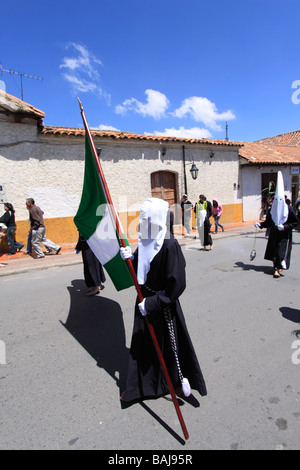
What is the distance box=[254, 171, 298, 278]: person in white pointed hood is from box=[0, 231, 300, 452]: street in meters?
0.63

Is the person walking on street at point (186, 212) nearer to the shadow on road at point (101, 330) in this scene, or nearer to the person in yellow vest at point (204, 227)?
the person in yellow vest at point (204, 227)

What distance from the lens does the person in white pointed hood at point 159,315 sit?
1951 millimetres

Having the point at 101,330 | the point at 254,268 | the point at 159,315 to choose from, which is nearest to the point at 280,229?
the point at 254,268

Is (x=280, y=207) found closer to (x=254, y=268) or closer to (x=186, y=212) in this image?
(x=254, y=268)

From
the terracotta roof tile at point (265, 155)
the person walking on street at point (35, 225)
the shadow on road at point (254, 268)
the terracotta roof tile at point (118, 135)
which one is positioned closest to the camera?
the shadow on road at point (254, 268)

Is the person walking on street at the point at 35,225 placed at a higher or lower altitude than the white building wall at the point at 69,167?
lower

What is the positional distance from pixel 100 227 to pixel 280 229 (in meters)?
4.12

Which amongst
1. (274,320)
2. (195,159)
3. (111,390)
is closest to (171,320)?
(111,390)

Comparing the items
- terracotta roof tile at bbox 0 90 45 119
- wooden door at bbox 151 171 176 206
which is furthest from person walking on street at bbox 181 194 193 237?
terracotta roof tile at bbox 0 90 45 119

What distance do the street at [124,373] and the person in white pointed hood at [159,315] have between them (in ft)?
0.59

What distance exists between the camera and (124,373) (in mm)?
2613

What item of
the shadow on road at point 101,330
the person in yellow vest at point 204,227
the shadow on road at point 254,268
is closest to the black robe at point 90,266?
the shadow on road at point 101,330

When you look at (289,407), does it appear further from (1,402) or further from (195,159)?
(195,159)

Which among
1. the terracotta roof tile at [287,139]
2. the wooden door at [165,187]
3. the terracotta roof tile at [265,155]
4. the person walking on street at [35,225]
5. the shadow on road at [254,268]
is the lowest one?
the shadow on road at [254,268]
